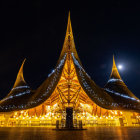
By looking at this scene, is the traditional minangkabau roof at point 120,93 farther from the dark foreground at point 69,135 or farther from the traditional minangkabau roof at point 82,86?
the dark foreground at point 69,135

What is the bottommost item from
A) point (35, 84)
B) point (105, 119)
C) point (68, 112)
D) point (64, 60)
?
point (105, 119)

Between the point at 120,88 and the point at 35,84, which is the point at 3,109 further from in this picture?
the point at 35,84

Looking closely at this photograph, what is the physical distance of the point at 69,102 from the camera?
548 inches

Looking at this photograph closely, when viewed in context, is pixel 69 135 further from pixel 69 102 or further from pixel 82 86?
pixel 69 102

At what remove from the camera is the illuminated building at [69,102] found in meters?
12.5

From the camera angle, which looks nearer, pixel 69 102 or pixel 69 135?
pixel 69 135

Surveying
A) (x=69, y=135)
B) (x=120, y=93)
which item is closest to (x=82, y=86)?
(x=69, y=135)

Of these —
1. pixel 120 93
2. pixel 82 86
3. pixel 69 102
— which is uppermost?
pixel 120 93

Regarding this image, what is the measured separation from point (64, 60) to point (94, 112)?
842 cm

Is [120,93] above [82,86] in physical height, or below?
above

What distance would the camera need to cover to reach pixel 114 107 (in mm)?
13211

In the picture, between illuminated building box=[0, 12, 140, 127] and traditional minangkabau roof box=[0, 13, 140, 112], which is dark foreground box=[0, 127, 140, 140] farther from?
traditional minangkabau roof box=[0, 13, 140, 112]

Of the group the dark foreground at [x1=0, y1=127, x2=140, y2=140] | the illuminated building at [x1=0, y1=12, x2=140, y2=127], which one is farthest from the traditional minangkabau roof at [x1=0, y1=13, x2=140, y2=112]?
the dark foreground at [x1=0, y1=127, x2=140, y2=140]

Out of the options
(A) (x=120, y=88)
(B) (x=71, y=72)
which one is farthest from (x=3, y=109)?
(A) (x=120, y=88)
